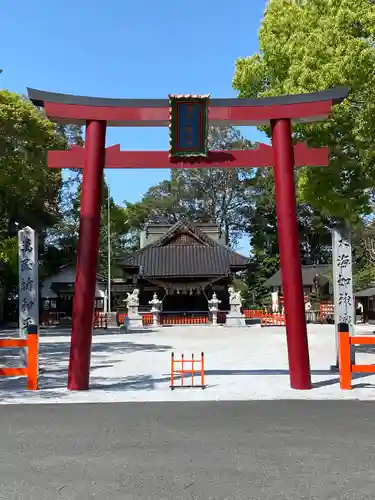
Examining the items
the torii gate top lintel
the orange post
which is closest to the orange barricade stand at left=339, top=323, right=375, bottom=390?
the torii gate top lintel

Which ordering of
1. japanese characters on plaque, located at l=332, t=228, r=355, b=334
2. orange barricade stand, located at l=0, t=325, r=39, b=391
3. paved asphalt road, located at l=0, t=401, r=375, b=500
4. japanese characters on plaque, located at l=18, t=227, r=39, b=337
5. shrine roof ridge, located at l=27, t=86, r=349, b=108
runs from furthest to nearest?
1. japanese characters on plaque, located at l=18, t=227, r=39, b=337
2. japanese characters on plaque, located at l=332, t=228, r=355, b=334
3. shrine roof ridge, located at l=27, t=86, r=349, b=108
4. orange barricade stand, located at l=0, t=325, r=39, b=391
5. paved asphalt road, located at l=0, t=401, r=375, b=500

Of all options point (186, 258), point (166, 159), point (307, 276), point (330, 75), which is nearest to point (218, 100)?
point (166, 159)

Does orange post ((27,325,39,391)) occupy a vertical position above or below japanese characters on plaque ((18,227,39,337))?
below

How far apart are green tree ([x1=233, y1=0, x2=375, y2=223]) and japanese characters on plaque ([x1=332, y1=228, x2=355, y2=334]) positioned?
8.04 ft

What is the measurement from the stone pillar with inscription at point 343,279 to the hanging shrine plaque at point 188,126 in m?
4.24

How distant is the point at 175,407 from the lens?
8.58 m

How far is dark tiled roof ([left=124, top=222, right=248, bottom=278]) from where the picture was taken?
39500 millimetres

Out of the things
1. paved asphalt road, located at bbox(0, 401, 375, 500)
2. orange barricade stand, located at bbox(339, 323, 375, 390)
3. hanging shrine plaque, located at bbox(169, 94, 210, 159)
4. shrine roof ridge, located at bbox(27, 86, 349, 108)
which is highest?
shrine roof ridge, located at bbox(27, 86, 349, 108)

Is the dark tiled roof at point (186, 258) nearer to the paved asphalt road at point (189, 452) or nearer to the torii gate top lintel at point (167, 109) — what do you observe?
the torii gate top lintel at point (167, 109)

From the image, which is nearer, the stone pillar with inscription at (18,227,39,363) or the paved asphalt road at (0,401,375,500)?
the paved asphalt road at (0,401,375,500)

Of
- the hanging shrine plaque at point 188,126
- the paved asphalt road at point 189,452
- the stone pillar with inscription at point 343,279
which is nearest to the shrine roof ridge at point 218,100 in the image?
the hanging shrine plaque at point 188,126

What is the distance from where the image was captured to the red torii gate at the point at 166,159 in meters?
10.5

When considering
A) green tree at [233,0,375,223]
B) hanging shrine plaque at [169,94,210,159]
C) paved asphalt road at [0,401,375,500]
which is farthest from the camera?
green tree at [233,0,375,223]

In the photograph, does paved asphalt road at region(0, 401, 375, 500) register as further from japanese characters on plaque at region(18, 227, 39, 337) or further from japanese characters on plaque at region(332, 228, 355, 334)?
japanese characters on plaque at region(18, 227, 39, 337)
